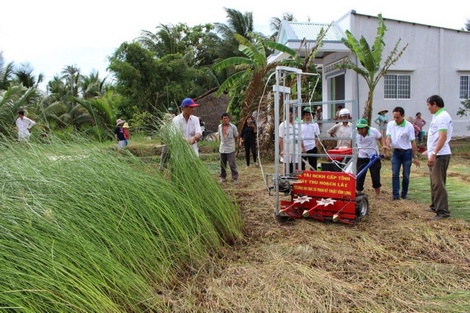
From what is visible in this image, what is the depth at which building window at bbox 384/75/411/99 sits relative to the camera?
1541 cm

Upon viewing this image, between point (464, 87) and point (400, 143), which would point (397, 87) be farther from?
point (400, 143)

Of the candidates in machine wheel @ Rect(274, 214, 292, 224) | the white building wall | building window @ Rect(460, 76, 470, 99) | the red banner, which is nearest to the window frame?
building window @ Rect(460, 76, 470, 99)

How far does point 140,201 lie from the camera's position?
3.16 m

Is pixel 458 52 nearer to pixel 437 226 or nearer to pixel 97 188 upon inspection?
pixel 437 226

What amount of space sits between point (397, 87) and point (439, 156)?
11.4 metres

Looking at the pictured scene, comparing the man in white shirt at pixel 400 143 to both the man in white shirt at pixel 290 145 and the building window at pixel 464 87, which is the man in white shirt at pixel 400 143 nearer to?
the man in white shirt at pixel 290 145

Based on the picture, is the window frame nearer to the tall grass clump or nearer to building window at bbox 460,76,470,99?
building window at bbox 460,76,470,99

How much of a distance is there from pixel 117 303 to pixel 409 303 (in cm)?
196

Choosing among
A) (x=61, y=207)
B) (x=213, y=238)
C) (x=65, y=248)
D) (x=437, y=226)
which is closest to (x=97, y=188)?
(x=61, y=207)

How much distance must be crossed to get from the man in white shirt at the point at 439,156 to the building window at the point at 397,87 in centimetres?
1097

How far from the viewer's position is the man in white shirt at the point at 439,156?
4.94 m

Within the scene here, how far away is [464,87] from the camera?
53.9 feet

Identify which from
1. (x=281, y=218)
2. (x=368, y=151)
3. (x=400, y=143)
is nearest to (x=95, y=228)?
(x=281, y=218)

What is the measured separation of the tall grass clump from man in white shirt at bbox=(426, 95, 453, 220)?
9.16ft
